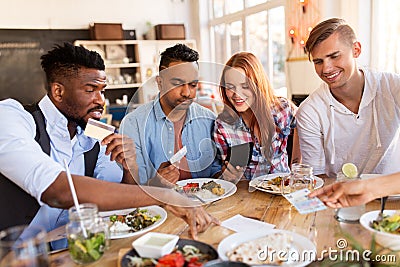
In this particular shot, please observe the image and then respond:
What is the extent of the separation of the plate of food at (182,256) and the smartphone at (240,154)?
30.8 inches

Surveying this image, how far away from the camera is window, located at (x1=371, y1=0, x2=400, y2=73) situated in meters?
3.09

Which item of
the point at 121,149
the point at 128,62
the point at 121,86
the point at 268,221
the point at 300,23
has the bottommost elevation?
the point at 268,221

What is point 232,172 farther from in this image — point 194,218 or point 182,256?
point 182,256

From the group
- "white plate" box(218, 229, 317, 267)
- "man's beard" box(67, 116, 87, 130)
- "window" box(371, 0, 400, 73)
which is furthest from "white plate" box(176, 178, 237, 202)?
"window" box(371, 0, 400, 73)

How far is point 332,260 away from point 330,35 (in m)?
1.10

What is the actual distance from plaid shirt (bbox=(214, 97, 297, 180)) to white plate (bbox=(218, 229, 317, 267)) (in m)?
0.71

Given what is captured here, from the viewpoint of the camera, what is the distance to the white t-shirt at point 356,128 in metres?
1.69

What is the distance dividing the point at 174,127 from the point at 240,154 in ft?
1.15

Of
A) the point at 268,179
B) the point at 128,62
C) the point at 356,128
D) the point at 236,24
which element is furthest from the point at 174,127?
the point at 236,24

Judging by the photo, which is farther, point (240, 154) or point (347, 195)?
point (240, 154)

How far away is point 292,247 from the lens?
948mm

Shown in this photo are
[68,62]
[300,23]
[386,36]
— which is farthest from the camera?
[300,23]

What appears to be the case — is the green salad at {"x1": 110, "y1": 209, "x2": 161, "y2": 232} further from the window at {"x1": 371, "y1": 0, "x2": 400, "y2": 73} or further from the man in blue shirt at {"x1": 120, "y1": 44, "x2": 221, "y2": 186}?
the window at {"x1": 371, "y1": 0, "x2": 400, "y2": 73}

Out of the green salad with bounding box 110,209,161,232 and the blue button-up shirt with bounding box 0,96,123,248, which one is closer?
the blue button-up shirt with bounding box 0,96,123,248
